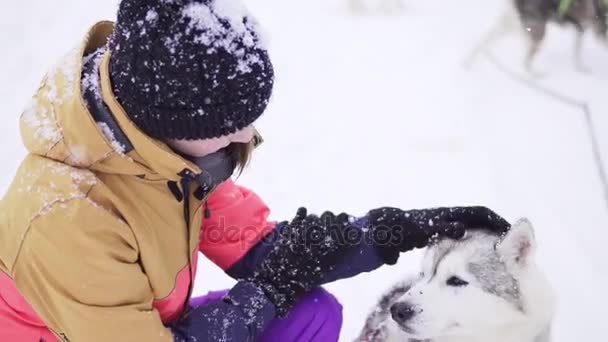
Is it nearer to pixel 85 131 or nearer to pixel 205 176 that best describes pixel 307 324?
pixel 205 176

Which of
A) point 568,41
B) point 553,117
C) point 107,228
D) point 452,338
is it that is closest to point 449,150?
point 553,117

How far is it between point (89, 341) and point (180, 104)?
56 centimetres

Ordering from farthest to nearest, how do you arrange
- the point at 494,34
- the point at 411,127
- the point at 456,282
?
the point at 494,34, the point at 411,127, the point at 456,282

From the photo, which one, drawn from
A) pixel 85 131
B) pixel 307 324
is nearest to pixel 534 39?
pixel 307 324

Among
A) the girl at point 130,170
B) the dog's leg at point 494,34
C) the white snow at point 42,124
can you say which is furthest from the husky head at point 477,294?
the dog's leg at point 494,34

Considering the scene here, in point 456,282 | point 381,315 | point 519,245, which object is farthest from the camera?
point 381,315

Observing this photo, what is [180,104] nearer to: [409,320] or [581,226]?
[409,320]

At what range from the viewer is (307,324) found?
5.33 ft

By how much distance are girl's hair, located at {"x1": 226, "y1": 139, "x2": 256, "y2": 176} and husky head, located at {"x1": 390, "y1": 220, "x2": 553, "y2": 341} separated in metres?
0.61

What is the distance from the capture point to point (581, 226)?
8.68ft

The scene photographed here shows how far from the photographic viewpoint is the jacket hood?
1.21 meters

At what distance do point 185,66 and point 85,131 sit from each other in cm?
26

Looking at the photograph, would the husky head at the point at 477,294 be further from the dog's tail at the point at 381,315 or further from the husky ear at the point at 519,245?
the dog's tail at the point at 381,315

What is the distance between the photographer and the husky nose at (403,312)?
162 centimetres
